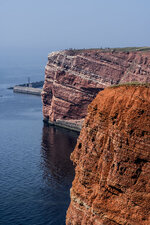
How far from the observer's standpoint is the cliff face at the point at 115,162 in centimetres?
2891

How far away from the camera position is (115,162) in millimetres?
30047

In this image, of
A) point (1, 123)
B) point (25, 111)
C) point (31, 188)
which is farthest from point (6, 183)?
point (25, 111)

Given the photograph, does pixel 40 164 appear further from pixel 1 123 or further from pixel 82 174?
pixel 82 174

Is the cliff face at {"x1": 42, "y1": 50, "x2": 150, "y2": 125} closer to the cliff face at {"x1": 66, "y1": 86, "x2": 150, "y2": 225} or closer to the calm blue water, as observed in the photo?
the calm blue water

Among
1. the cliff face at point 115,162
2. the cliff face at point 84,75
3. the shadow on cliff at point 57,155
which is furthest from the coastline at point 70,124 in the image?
the cliff face at point 115,162

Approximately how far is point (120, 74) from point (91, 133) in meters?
99.4

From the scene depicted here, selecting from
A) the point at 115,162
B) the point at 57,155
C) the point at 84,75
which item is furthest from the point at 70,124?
the point at 115,162

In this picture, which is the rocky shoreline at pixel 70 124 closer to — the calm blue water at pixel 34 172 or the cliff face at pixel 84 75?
the cliff face at pixel 84 75

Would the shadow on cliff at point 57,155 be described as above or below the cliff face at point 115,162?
below

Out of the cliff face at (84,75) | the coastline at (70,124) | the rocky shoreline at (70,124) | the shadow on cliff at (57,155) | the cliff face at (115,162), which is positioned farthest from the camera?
the rocky shoreline at (70,124)

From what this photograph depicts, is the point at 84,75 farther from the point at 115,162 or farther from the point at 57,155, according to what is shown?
the point at 115,162

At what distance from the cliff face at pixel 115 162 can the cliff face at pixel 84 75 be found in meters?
94.1

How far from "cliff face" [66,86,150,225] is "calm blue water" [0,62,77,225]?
3447 cm

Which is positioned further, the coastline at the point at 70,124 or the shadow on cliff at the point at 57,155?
the coastline at the point at 70,124
